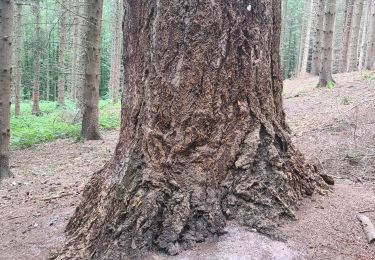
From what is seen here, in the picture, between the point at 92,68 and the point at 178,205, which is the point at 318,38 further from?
the point at 178,205

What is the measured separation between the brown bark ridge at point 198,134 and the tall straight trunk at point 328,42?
11.1m

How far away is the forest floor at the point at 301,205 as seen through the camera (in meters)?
2.72

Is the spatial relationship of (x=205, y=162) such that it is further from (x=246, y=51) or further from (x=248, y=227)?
(x=246, y=51)

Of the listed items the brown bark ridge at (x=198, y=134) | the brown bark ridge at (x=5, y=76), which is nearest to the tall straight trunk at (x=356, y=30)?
the brown bark ridge at (x=5, y=76)

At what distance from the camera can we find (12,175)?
7504mm

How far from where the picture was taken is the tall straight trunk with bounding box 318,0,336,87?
13148mm

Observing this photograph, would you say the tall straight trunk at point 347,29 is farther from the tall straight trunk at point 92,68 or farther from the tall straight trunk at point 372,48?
the tall straight trunk at point 92,68

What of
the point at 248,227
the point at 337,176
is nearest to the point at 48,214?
the point at 248,227

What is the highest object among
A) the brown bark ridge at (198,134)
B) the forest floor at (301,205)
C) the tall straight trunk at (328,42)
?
the tall straight trunk at (328,42)

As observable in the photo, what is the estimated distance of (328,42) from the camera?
13555mm

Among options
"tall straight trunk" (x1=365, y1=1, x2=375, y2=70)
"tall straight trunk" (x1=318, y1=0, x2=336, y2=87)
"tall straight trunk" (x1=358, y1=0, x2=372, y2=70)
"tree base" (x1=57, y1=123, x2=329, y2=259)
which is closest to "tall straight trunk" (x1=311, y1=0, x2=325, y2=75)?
"tall straight trunk" (x1=358, y1=0, x2=372, y2=70)

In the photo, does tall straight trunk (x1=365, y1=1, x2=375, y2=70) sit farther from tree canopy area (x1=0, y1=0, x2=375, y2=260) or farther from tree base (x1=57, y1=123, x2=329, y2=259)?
tree base (x1=57, y1=123, x2=329, y2=259)

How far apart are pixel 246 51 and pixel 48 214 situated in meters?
2.58

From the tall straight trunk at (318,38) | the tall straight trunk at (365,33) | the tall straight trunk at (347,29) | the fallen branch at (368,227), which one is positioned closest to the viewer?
the fallen branch at (368,227)
